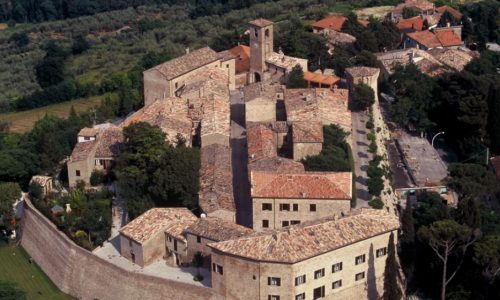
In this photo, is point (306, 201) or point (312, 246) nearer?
point (312, 246)

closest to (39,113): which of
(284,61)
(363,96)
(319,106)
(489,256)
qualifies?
(284,61)

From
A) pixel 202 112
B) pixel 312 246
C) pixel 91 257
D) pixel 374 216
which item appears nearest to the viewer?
pixel 312 246

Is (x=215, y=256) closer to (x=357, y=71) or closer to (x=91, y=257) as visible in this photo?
(x=91, y=257)

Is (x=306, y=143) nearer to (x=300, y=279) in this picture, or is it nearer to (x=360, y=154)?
(x=360, y=154)

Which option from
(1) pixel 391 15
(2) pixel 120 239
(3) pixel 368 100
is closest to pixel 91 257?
(2) pixel 120 239

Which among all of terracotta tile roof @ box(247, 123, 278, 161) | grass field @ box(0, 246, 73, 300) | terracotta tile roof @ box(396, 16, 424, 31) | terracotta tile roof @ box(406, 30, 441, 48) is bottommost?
grass field @ box(0, 246, 73, 300)

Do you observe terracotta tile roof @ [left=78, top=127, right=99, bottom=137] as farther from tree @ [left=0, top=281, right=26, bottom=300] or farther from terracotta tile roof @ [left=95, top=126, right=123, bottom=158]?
tree @ [left=0, top=281, right=26, bottom=300]

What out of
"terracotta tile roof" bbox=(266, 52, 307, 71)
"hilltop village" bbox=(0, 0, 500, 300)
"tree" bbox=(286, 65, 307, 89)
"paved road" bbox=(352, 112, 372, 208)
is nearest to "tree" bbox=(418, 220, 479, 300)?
"hilltop village" bbox=(0, 0, 500, 300)
